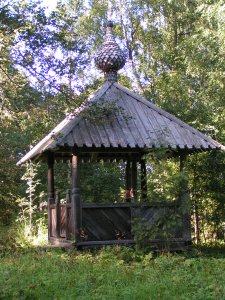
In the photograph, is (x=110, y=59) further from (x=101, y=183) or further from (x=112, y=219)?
(x=101, y=183)

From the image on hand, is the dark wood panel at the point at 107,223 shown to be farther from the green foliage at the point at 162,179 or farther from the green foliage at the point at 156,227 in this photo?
the green foliage at the point at 162,179

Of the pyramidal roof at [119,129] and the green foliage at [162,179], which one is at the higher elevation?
the pyramidal roof at [119,129]

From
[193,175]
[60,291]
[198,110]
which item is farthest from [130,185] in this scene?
[60,291]

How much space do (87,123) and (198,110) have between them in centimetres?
622

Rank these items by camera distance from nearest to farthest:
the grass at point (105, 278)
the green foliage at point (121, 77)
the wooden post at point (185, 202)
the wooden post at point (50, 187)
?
the grass at point (105, 278), the green foliage at point (121, 77), the wooden post at point (185, 202), the wooden post at point (50, 187)

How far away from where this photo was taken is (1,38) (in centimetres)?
826

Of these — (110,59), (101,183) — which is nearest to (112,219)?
(110,59)

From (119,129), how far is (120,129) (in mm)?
23

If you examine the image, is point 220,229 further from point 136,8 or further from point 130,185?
point 136,8

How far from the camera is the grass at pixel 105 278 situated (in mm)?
5961

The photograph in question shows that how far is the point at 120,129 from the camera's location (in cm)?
1077

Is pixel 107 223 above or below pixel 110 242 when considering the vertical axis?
above

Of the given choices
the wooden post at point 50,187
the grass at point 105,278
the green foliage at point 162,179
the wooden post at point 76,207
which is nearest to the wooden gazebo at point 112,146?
the wooden post at point 76,207

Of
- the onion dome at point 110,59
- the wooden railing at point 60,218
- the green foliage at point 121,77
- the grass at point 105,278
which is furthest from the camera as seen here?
the onion dome at point 110,59
